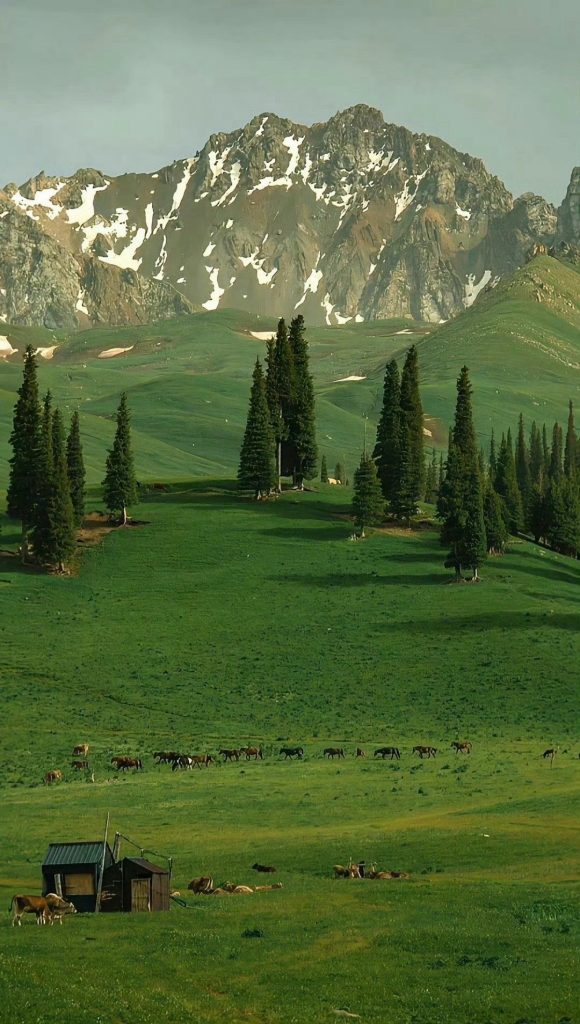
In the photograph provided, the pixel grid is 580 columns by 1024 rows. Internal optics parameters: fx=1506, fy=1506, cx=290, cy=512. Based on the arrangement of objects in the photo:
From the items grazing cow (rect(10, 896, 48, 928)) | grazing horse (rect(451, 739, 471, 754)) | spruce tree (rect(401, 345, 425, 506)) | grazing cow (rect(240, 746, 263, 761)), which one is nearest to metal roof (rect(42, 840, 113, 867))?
grazing cow (rect(10, 896, 48, 928))

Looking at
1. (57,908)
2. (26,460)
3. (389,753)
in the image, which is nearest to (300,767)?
(389,753)

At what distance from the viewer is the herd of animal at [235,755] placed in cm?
7962

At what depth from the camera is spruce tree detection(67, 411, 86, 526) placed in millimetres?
144500

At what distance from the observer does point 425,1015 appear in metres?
32.2

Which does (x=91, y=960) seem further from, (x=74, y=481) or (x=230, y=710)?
(x=74, y=481)

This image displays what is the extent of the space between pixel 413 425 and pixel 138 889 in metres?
120

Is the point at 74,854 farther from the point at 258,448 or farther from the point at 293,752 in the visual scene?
the point at 258,448

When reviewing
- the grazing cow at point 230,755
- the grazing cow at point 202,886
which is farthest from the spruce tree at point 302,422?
the grazing cow at point 202,886

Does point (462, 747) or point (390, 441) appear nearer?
point (462, 747)

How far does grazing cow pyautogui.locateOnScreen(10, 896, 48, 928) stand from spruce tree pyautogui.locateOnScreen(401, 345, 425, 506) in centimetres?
11257

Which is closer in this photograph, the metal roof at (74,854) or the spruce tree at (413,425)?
the metal roof at (74,854)

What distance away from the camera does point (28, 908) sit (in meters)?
41.7

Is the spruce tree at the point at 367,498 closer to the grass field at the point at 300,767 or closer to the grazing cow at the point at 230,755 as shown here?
the grass field at the point at 300,767

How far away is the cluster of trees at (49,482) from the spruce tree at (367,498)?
22.3m
